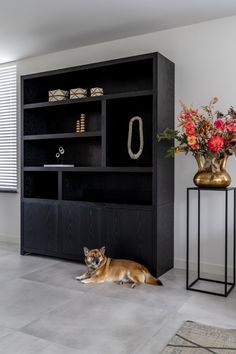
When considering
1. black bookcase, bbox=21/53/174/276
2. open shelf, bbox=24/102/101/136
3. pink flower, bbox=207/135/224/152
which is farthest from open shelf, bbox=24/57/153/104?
pink flower, bbox=207/135/224/152

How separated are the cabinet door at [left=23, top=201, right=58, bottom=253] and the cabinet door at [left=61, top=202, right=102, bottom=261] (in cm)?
14

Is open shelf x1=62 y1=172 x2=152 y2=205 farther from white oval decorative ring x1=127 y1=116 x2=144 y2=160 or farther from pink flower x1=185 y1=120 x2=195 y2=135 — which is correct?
pink flower x1=185 y1=120 x2=195 y2=135

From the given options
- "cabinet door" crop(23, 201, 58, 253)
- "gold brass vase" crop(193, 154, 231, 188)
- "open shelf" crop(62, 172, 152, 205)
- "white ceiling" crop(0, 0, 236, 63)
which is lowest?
"cabinet door" crop(23, 201, 58, 253)

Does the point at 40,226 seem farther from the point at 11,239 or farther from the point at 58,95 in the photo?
the point at 58,95

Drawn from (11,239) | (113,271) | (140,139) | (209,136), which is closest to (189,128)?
(209,136)

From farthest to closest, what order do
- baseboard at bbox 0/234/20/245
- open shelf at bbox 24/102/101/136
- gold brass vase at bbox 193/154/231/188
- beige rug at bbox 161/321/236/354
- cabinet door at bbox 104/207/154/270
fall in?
baseboard at bbox 0/234/20/245 → open shelf at bbox 24/102/101/136 → cabinet door at bbox 104/207/154/270 → gold brass vase at bbox 193/154/231/188 → beige rug at bbox 161/321/236/354

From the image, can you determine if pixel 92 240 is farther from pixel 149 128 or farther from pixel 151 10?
pixel 151 10

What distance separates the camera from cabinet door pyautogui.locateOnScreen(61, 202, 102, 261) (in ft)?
12.7

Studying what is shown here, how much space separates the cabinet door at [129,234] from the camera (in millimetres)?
3545

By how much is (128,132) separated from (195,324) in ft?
7.52

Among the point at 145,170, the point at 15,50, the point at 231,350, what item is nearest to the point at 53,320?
the point at 231,350

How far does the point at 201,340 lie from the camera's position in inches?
87.3

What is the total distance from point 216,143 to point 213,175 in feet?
1.02

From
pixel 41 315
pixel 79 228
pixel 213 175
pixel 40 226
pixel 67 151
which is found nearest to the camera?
pixel 41 315
